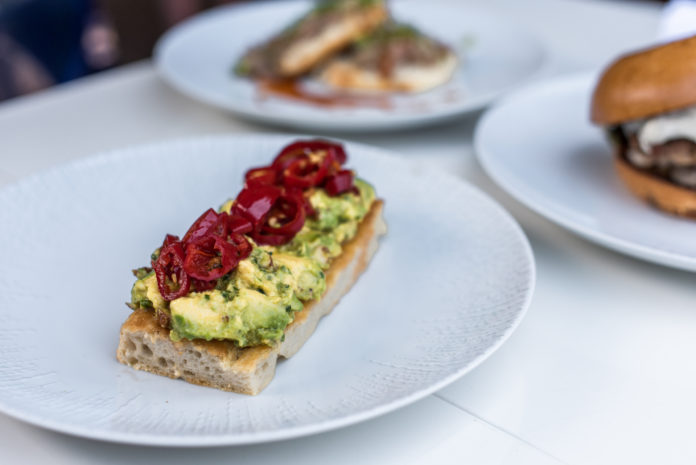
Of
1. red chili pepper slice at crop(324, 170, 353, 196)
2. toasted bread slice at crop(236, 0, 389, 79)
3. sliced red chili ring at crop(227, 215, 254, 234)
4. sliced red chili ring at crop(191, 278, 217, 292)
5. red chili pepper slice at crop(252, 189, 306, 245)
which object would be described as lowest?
toasted bread slice at crop(236, 0, 389, 79)

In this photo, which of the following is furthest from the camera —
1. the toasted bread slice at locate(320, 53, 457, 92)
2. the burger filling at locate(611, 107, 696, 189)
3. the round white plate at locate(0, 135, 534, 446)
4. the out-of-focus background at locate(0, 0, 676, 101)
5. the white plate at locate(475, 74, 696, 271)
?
the out-of-focus background at locate(0, 0, 676, 101)

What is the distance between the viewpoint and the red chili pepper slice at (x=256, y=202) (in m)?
1.66

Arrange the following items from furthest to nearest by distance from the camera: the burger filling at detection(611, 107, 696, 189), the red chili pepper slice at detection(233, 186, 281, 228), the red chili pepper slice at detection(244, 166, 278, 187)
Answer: the burger filling at detection(611, 107, 696, 189), the red chili pepper slice at detection(244, 166, 278, 187), the red chili pepper slice at detection(233, 186, 281, 228)

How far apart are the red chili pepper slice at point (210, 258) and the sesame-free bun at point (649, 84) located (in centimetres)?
124

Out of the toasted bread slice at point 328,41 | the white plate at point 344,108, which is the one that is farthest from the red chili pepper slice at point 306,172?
the toasted bread slice at point 328,41

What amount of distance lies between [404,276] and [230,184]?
0.69 m

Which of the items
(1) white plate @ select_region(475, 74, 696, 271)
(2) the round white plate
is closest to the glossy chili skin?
(2) the round white plate

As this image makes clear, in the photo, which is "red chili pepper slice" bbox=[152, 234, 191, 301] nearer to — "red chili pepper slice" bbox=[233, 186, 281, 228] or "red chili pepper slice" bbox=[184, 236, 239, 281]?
"red chili pepper slice" bbox=[184, 236, 239, 281]

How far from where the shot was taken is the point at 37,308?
5.49 feet

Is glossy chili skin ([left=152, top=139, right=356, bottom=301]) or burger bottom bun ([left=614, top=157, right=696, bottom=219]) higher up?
glossy chili skin ([left=152, top=139, right=356, bottom=301])

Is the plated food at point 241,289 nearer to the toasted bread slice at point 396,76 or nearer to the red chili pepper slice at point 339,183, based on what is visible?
the red chili pepper slice at point 339,183

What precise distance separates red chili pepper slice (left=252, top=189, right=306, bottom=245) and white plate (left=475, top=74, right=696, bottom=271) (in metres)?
0.66

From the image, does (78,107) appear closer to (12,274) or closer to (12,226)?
(12,226)

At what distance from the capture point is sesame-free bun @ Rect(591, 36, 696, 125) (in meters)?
1.98
